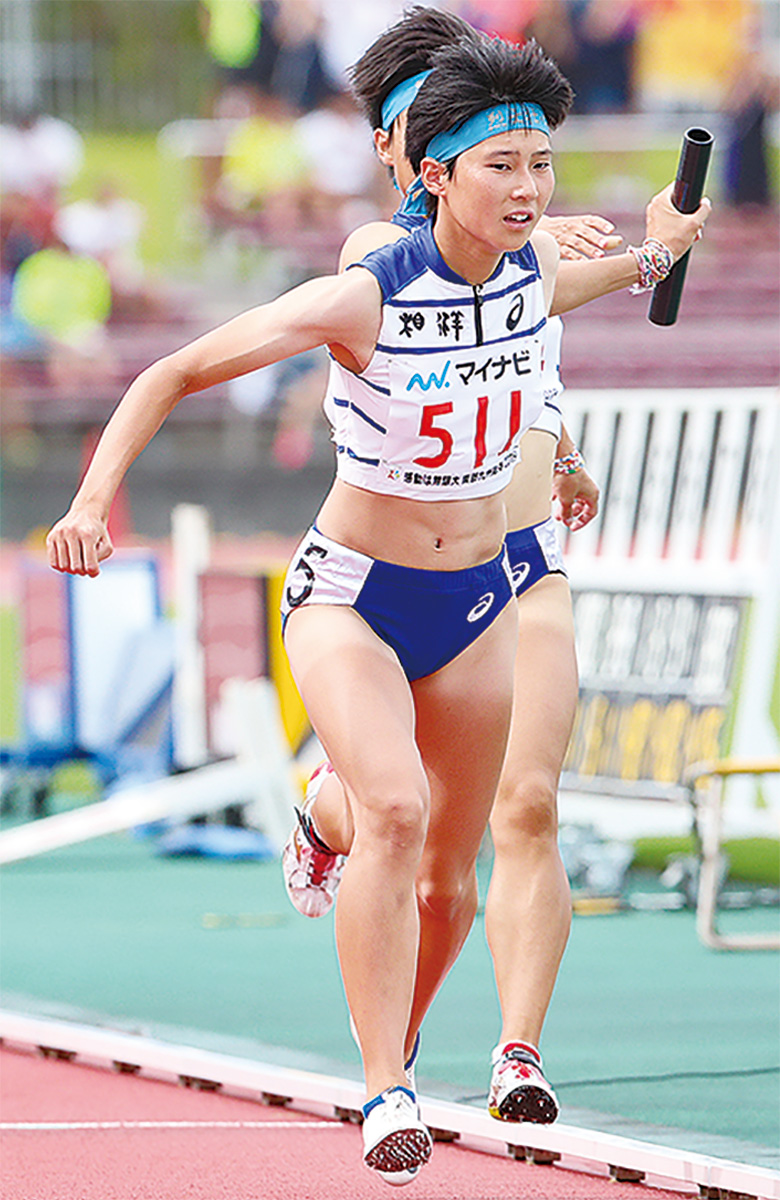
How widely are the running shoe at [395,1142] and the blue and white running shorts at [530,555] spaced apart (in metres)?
1.17

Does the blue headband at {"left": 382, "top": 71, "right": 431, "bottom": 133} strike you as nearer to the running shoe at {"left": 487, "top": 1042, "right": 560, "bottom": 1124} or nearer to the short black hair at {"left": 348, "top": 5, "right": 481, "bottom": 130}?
the short black hair at {"left": 348, "top": 5, "right": 481, "bottom": 130}

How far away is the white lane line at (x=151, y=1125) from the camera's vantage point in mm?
4234

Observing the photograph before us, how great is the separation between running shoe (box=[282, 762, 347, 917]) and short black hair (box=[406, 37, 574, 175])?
1.29m

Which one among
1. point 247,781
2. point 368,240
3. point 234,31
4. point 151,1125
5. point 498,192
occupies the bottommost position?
point 151,1125

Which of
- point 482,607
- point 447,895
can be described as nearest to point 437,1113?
point 447,895

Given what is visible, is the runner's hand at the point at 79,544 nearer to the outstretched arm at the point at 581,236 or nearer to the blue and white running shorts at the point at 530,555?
the blue and white running shorts at the point at 530,555

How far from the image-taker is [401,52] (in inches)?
135

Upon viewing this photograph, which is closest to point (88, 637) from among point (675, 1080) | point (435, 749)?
point (675, 1080)

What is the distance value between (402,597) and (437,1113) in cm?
131

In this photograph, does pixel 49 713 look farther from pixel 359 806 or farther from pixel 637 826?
pixel 359 806

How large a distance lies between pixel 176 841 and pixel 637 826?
2373mm

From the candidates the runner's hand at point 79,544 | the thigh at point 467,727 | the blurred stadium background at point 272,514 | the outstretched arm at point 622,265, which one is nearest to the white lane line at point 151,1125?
the blurred stadium background at point 272,514

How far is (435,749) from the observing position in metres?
3.48

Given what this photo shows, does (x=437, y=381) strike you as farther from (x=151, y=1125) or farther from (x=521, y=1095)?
(x=151, y=1125)
